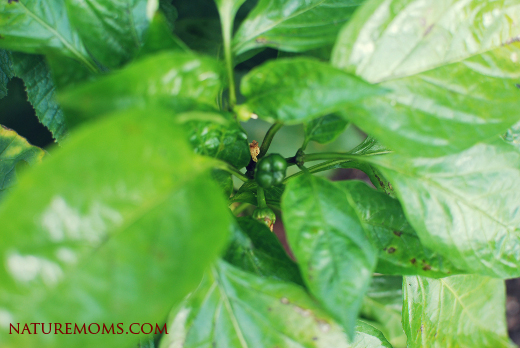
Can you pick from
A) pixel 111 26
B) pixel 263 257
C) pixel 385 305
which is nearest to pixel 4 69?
pixel 111 26

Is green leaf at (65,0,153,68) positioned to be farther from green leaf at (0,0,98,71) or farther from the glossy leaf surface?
the glossy leaf surface

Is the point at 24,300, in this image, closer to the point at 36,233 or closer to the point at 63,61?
the point at 36,233

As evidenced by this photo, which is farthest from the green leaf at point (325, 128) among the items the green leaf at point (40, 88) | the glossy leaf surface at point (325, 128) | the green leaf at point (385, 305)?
the green leaf at point (385, 305)

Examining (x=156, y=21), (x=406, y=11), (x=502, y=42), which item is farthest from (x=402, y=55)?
(x=156, y=21)

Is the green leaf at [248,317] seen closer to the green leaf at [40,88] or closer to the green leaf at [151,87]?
the green leaf at [151,87]

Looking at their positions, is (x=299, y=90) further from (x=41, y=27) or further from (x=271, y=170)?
(x=41, y=27)
